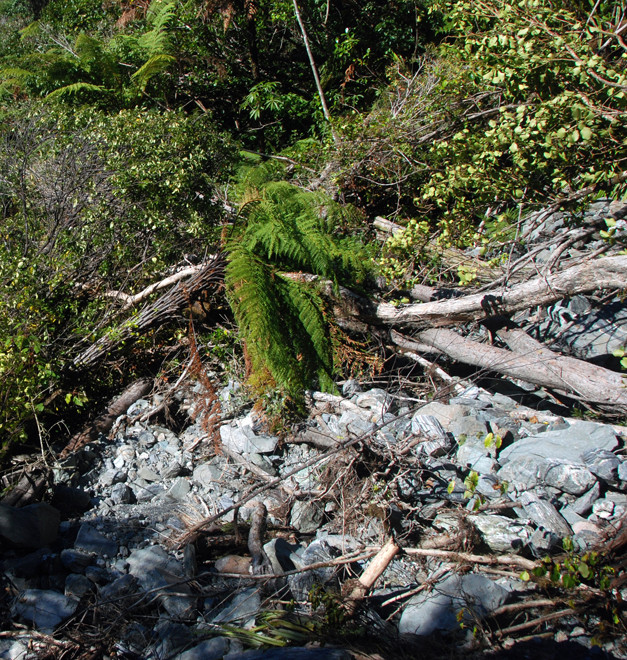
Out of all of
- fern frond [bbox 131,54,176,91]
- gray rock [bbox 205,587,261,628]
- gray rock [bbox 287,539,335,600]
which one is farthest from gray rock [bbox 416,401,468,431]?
fern frond [bbox 131,54,176,91]

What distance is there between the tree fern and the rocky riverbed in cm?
33

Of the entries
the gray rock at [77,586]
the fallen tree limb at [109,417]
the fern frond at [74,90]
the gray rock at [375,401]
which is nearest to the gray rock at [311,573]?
the gray rock at [77,586]

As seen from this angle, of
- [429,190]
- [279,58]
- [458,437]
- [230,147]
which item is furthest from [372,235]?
[279,58]

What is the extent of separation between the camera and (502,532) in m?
2.78

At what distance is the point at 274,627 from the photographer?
93.8 inches

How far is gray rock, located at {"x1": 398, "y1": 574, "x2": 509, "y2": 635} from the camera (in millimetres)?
2420

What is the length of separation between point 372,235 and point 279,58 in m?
4.15

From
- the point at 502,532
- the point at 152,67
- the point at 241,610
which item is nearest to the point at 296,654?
the point at 241,610

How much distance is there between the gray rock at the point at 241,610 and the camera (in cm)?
249

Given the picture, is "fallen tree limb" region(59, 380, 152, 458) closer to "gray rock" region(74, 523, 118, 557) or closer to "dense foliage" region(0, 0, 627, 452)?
"dense foliage" region(0, 0, 627, 452)

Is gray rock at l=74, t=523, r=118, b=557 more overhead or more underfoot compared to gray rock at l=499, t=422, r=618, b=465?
more overhead

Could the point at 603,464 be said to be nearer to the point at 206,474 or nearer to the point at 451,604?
the point at 451,604

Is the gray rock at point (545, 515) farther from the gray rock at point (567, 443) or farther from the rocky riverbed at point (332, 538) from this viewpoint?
the gray rock at point (567, 443)

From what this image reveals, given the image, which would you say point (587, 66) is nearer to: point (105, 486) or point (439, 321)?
point (439, 321)
